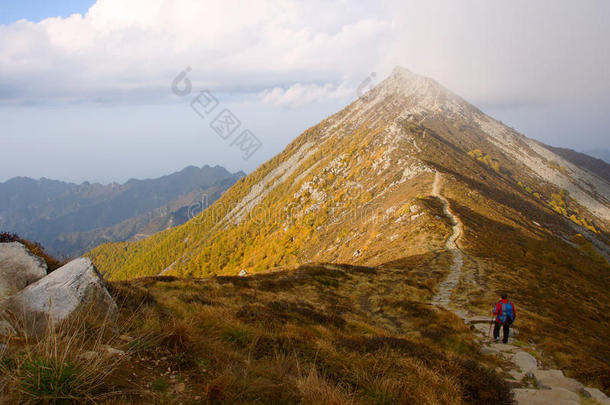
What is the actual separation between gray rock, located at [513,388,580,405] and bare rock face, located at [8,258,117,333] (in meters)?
10.2

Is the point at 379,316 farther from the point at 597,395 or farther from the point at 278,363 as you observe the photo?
the point at 278,363

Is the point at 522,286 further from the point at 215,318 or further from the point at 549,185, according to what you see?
the point at 549,185

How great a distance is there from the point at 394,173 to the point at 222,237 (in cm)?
10570

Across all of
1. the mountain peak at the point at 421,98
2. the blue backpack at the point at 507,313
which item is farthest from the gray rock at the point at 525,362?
the mountain peak at the point at 421,98

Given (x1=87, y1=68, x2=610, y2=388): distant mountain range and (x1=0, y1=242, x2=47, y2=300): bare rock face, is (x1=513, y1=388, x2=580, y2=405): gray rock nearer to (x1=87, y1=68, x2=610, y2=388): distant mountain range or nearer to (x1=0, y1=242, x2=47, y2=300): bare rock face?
(x1=87, y1=68, x2=610, y2=388): distant mountain range

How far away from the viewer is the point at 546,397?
297 inches

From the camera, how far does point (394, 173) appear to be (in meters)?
75.6

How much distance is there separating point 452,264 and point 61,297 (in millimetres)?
29766

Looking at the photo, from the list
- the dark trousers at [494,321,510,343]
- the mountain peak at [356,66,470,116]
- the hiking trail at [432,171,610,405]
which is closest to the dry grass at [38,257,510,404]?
the hiking trail at [432,171,610,405]

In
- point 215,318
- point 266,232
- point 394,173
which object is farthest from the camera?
point 266,232

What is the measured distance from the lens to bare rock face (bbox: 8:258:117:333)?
21.0ft

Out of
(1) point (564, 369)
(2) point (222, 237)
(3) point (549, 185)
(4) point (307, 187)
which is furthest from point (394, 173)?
(2) point (222, 237)

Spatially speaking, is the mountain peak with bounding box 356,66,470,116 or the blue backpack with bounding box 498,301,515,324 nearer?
the blue backpack with bounding box 498,301,515,324

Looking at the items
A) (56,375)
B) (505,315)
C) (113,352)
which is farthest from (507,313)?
(56,375)
